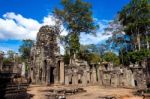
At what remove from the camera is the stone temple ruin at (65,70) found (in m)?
26.7

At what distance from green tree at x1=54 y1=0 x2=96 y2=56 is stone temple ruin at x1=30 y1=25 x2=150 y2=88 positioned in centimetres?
741

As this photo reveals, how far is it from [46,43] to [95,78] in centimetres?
975

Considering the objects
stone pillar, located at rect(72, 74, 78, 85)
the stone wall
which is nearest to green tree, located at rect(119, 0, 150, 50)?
the stone wall

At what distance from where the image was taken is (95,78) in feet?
100

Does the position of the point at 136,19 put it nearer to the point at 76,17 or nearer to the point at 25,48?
the point at 76,17

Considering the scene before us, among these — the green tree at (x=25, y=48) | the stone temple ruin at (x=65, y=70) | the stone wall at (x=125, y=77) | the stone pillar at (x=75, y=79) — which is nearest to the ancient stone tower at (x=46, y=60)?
the stone temple ruin at (x=65, y=70)

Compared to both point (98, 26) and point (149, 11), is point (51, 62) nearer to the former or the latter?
point (98, 26)

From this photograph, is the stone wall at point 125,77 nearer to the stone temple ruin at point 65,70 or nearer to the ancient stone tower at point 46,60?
the stone temple ruin at point 65,70

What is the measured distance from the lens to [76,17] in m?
40.8

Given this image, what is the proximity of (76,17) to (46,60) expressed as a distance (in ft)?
42.7

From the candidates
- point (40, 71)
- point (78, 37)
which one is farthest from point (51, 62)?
point (78, 37)

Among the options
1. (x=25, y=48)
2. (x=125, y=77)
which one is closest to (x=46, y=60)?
(x=125, y=77)

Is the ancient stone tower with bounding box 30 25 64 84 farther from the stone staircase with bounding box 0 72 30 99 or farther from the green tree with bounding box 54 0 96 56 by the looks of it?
the stone staircase with bounding box 0 72 30 99

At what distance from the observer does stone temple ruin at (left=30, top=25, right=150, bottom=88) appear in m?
26.7
